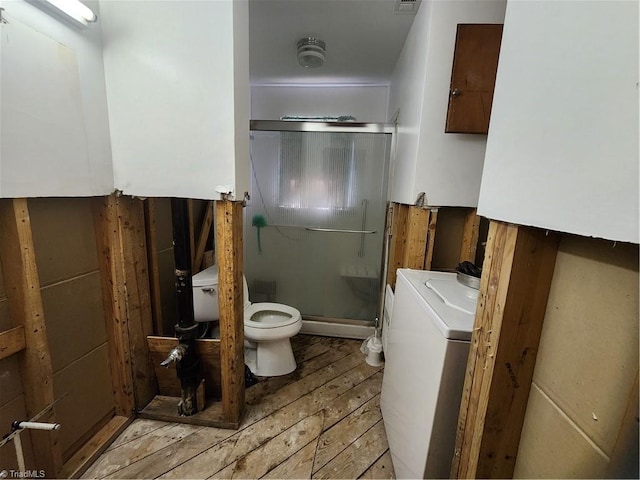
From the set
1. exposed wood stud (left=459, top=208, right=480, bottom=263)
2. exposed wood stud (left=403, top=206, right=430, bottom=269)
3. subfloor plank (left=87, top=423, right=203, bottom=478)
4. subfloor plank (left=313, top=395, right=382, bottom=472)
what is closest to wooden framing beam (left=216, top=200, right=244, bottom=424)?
subfloor plank (left=87, top=423, right=203, bottom=478)

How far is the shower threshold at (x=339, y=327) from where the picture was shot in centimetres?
250

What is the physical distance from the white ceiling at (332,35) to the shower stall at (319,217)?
0.54m

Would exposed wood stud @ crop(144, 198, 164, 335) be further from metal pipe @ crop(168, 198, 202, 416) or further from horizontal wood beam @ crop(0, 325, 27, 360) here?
horizontal wood beam @ crop(0, 325, 27, 360)

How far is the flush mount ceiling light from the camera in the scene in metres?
1.95

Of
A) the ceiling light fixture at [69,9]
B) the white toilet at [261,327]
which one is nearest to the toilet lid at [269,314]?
the white toilet at [261,327]

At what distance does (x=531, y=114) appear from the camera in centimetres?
55

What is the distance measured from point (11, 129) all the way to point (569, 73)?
1.53 meters

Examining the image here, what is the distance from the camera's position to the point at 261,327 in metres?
1.85

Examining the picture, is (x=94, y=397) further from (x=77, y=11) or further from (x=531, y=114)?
(x=531, y=114)

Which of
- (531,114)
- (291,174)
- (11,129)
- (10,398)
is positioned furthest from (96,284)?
(531,114)

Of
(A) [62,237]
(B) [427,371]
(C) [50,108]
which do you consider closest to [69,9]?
(C) [50,108]

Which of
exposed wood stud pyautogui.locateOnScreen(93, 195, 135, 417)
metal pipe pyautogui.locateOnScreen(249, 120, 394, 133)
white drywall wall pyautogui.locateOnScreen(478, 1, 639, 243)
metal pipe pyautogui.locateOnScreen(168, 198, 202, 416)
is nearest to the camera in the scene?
white drywall wall pyautogui.locateOnScreen(478, 1, 639, 243)

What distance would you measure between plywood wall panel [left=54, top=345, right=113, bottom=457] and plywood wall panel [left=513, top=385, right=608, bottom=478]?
1744 mm

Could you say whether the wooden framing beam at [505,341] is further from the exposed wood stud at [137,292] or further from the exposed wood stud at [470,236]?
the exposed wood stud at [137,292]
